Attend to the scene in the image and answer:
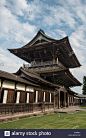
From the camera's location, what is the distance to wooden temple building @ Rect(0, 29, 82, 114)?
10.3 m

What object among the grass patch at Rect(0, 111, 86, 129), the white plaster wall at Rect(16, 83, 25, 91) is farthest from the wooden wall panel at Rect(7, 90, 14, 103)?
the grass patch at Rect(0, 111, 86, 129)

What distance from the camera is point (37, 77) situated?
16359 millimetres

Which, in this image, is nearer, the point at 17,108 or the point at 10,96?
the point at 10,96

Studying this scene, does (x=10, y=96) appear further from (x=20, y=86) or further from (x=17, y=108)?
(x=20, y=86)

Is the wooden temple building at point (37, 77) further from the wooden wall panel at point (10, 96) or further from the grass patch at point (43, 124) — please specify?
the grass patch at point (43, 124)

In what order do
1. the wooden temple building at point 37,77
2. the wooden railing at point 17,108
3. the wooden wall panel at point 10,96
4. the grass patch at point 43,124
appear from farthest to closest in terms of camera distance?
the wooden temple building at point 37,77 < the wooden wall panel at point 10,96 < the wooden railing at point 17,108 < the grass patch at point 43,124

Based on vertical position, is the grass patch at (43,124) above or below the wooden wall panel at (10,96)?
below

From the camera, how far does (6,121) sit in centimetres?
834

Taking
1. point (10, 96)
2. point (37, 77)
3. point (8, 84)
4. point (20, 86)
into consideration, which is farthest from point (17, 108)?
point (37, 77)

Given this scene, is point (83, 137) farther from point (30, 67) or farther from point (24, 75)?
point (30, 67)

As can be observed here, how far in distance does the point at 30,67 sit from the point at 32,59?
5.72 feet

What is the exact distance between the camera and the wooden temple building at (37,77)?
1034 cm

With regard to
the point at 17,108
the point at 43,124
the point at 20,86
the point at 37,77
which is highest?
the point at 37,77

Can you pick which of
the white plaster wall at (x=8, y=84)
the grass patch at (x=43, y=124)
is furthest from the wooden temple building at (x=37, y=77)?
the grass patch at (x=43, y=124)
